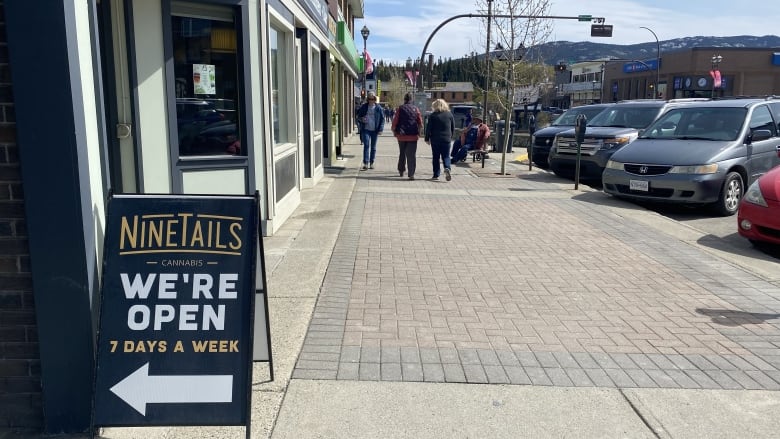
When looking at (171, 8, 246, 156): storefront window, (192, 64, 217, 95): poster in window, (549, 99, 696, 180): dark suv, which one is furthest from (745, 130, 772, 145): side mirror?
(192, 64, 217, 95): poster in window

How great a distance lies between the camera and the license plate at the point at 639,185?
390 inches

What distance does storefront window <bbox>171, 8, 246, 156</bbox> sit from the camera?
237 inches

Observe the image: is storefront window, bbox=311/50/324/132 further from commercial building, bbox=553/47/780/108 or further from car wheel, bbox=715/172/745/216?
commercial building, bbox=553/47/780/108

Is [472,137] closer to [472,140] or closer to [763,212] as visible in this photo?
[472,140]

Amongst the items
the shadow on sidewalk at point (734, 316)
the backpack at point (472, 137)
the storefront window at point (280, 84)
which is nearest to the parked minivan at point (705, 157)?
the shadow on sidewalk at point (734, 316)

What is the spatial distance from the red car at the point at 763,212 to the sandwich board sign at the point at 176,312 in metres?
6.37

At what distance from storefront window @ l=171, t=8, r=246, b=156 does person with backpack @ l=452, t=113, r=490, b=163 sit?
11.1 metres

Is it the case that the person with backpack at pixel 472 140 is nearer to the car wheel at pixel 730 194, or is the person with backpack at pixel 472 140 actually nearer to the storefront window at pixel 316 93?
the storefront window at pixel 316 93

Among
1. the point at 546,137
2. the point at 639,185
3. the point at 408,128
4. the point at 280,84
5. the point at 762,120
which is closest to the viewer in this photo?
the point at 280,84


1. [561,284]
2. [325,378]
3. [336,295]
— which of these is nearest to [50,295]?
[325,378]

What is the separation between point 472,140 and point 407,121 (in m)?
4.84

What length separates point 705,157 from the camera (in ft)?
31.2

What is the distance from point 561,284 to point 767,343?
174cm

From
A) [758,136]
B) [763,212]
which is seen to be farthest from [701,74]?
[763,212]
